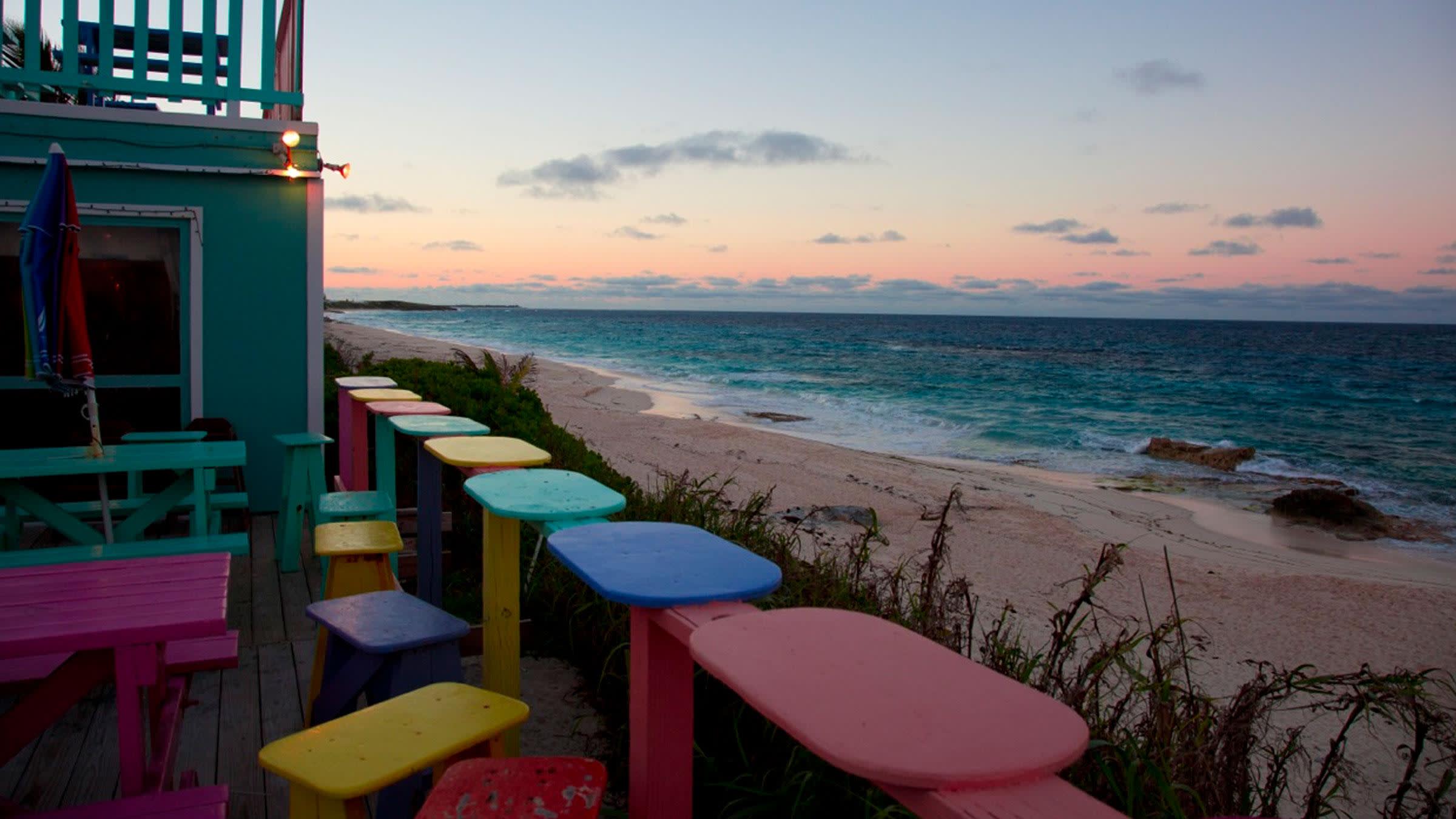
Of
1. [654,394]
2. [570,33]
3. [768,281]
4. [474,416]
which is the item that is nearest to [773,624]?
[474,416]

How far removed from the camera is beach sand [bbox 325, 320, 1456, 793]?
294 inches

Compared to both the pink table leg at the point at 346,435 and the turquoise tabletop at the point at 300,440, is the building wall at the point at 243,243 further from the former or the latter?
the turquoise tabletop at the point at 300,440

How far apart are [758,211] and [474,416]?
34.1 m

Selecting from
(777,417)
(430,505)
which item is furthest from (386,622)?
(777,417)

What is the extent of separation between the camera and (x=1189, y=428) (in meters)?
24.7

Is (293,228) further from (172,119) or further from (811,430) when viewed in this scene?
(811,430)

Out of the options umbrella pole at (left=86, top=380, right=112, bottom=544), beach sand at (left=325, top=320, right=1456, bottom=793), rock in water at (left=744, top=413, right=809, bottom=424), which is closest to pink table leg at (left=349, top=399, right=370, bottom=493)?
umbrella pole at (left=86, top=380, right=112, bottom=544)

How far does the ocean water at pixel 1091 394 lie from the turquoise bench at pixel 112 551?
14.8m

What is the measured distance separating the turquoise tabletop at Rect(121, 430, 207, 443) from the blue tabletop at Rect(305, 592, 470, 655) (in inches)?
142

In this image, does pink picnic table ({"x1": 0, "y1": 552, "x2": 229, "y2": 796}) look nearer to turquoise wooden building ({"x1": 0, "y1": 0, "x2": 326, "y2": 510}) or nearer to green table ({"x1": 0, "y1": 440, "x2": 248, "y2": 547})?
green table ({"x1": 0, "y1": 440, "x2": 248, "y2": 547})

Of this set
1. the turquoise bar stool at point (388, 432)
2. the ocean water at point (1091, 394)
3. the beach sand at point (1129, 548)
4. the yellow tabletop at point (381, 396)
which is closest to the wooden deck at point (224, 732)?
the turquoise bar stool at point (388, 432)

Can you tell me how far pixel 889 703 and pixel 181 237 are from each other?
7014mm

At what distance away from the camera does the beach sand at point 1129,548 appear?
24.5 feet

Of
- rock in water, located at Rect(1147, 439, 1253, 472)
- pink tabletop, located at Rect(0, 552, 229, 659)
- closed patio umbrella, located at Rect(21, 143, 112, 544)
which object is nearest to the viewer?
pink tabletop, located at Rect(0, 552, 229, 659)
